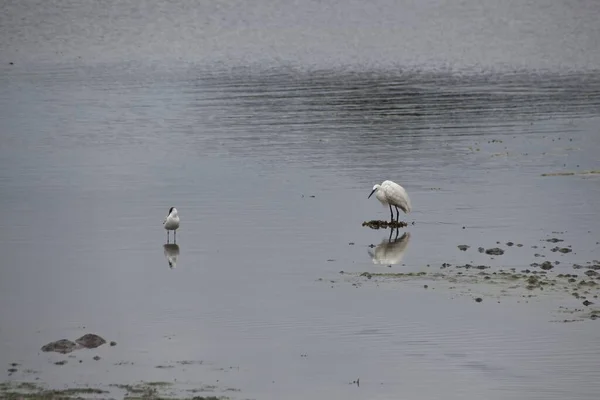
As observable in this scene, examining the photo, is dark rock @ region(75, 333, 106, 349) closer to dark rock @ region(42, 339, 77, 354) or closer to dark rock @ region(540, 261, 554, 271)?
dark rock @ region(42, 339, 77, 354)

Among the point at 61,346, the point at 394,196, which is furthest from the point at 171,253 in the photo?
the point at 61,346

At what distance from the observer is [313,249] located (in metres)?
24.0

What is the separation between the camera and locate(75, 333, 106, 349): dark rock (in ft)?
58.1

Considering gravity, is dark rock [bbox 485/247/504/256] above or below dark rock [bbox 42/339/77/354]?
above

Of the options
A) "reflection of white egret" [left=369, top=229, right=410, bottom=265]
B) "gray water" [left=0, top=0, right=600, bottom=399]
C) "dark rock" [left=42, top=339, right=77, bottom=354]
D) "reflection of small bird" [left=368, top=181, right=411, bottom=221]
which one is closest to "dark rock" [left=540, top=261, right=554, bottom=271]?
"gray water" [left=0, top=0, right=600, bottom=399]

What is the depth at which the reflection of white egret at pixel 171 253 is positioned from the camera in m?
23.2

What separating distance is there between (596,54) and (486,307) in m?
46.0

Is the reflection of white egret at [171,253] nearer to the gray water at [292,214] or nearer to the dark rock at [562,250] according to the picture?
the gray water at [292,214]

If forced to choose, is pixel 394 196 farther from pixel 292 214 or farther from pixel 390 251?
pixel 390 251

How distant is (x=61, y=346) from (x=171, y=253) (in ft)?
21.6

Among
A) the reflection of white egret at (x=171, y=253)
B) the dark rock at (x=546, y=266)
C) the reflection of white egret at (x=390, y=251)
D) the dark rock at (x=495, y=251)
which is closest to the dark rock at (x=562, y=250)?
the dark rock at (x=495, y=251)

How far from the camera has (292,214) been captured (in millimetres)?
27312

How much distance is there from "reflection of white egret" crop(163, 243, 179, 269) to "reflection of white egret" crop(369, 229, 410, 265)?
353cm

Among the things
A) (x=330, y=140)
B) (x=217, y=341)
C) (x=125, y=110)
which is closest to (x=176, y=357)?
(x=217, y=341)
